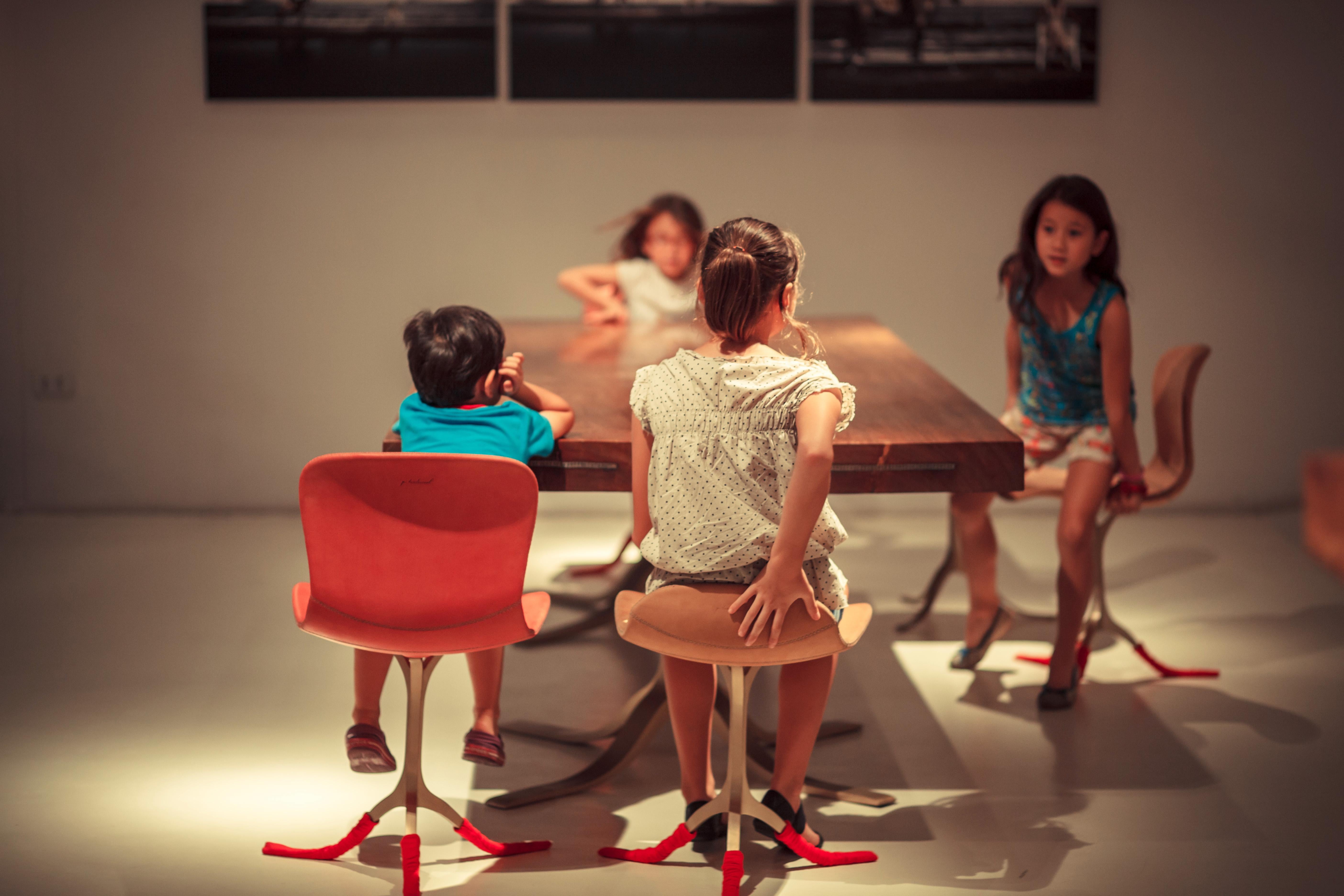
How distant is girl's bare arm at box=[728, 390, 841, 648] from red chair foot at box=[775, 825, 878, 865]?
1.51ft

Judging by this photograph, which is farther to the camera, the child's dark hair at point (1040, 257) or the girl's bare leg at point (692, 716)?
the child's dark hair at point (1040, 257)

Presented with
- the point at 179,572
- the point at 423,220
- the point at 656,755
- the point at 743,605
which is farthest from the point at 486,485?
the point at 423,220

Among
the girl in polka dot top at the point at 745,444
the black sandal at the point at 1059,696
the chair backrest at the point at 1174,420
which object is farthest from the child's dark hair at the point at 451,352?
the chair backrest at the point at 1174,420

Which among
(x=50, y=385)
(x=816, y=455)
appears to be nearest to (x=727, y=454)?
(x=816, y=455)

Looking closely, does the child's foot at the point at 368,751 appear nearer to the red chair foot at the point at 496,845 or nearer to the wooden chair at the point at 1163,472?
the red chair foot at the point at 496,845

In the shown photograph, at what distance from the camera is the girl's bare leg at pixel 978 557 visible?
3.48m

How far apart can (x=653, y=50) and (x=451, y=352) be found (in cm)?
294

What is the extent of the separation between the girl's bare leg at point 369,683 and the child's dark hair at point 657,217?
1.95 m

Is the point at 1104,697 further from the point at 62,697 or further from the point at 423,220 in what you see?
the point at 423,220

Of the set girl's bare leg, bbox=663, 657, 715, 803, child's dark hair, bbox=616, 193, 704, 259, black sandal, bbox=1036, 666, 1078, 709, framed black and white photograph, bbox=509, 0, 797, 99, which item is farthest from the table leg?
framed black and white photograph, bbox=509, 0, 797, 99

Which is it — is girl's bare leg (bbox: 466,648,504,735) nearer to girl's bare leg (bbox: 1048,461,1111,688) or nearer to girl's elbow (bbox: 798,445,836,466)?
girl's elbow (bbox: 798,445,836,466)

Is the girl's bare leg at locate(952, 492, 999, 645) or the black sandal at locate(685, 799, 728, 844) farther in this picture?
the girl's bare leg at locate(952, 492, 999, 645)

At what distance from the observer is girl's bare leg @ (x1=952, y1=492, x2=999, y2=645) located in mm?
3484

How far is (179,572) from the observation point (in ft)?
14.3
